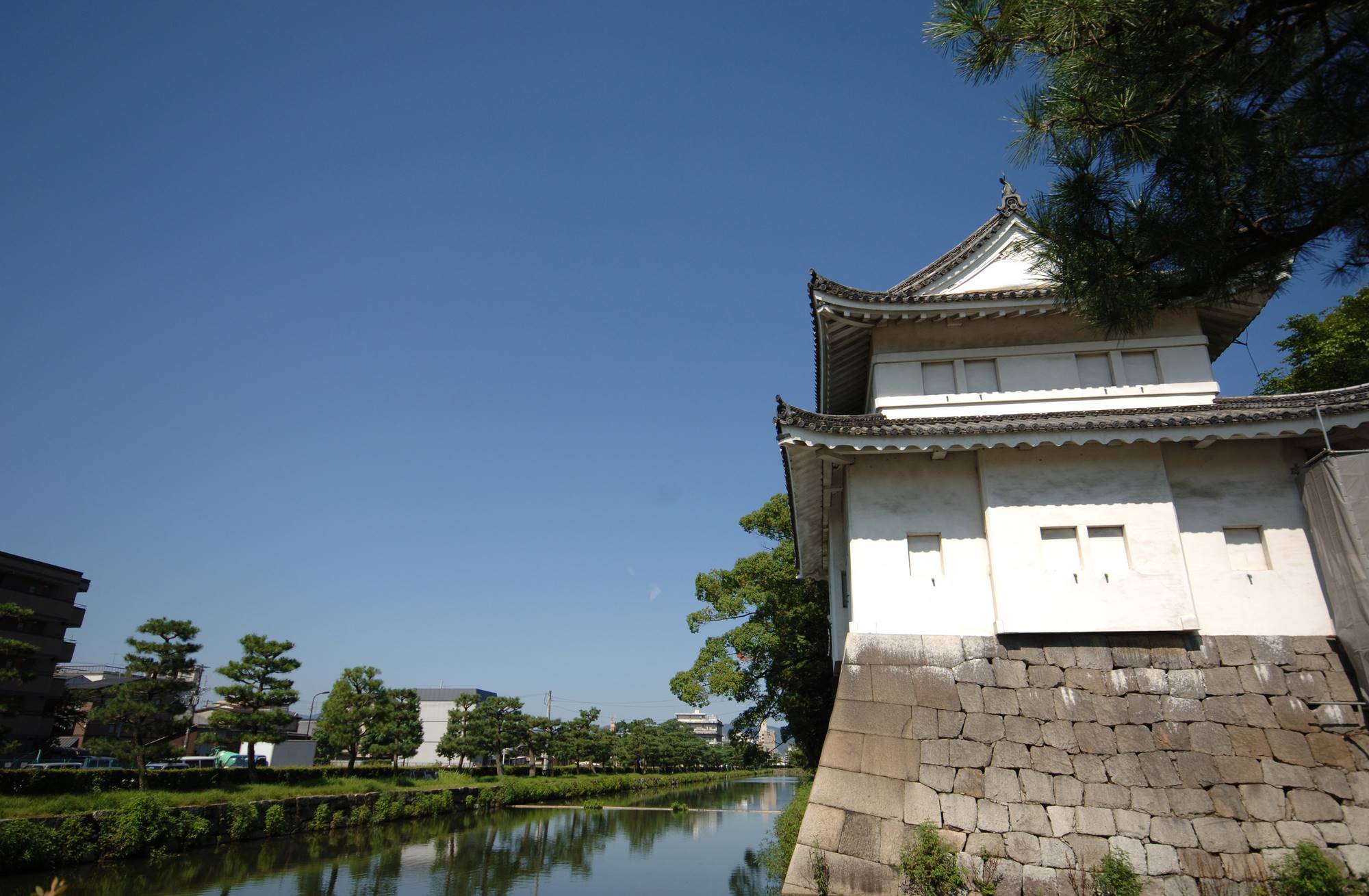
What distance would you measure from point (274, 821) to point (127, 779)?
13.7ft

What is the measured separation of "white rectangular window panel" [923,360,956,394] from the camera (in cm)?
1189

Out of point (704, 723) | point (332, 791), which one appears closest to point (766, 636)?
point (332, 791)

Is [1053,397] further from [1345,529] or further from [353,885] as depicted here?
[353,885]

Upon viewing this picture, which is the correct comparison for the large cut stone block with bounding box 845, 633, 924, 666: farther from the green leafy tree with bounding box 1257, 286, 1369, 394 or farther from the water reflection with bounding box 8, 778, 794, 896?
the green leafy tree with bounding box 1257, 286, 1369, 394

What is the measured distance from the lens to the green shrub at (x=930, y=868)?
7938 mm

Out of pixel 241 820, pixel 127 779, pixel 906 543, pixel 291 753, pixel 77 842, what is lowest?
pixel 241 820

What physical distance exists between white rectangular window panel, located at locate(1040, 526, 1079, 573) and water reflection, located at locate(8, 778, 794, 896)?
1006cm

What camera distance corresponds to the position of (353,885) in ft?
51.8

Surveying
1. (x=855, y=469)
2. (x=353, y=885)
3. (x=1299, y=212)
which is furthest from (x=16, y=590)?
(x=1299, y=212)

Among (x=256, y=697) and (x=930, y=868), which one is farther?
(x=256, y=697)

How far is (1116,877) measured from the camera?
7848mm

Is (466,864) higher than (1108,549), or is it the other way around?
(1108,549)

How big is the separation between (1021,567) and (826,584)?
39.2 ft

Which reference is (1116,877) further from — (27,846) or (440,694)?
(440,694)
